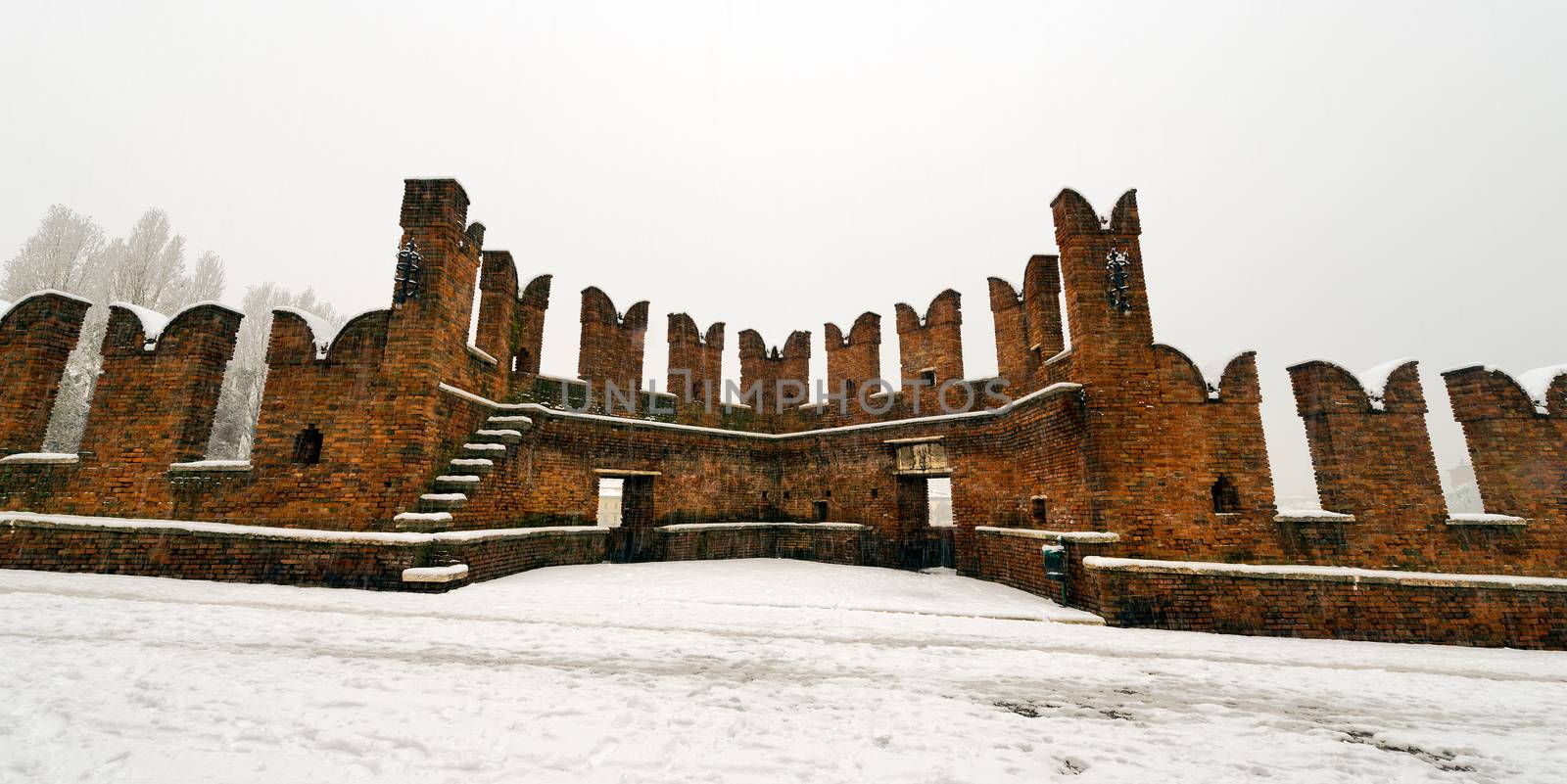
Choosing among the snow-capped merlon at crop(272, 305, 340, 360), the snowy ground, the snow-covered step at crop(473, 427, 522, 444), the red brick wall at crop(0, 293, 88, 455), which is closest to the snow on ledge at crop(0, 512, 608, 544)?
the snowy ground

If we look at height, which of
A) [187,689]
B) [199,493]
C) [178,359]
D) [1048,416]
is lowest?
[187,689]

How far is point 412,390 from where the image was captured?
8773 millimetres

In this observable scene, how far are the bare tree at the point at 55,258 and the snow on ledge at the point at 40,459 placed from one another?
22634 mm

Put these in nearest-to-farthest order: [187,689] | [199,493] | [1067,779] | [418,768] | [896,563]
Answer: [418,768] → [1067,779] → [187,689] → [199,493] → [896,563]

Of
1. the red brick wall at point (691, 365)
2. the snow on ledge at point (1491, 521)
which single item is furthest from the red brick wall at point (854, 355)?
the snow on ledge at point (1491, 521)

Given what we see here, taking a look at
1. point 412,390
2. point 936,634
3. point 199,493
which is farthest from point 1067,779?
point 199,493

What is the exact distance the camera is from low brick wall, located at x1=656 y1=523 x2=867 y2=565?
1298 centimetres

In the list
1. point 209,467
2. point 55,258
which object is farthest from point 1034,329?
point 55,258

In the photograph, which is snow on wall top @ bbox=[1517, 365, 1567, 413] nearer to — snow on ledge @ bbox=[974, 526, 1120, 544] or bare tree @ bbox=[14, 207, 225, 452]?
snow on ledge @ bbox=[974, 526, 1120, 544]

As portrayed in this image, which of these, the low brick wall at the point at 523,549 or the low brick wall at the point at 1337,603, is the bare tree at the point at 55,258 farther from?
the low brick wall at the point at 1337,603

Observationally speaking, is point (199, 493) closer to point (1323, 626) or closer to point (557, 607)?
point (557, 607)

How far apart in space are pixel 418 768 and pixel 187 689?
2.49 meters

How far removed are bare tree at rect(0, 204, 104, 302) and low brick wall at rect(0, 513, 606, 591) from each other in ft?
79.9

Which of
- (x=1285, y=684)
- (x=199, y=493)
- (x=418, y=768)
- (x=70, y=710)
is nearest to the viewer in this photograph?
(x=418, y=768)
